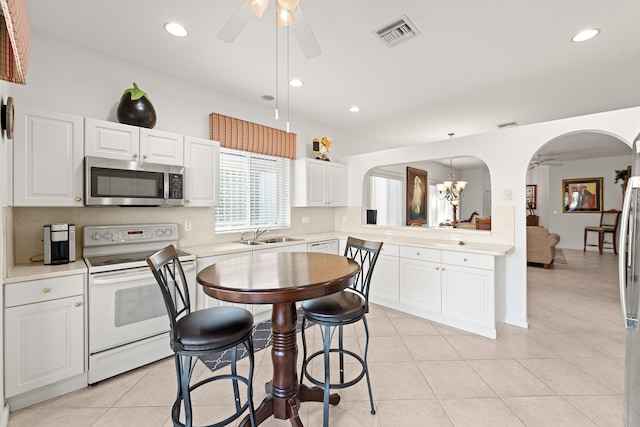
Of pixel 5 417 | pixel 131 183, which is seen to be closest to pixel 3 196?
pixel 131 183

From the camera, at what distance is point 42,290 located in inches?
73.0

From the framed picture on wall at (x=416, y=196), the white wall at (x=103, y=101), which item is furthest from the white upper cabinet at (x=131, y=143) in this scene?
the framed picture on wall at (x=416, y=196)

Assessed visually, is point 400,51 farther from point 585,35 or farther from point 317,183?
point 317,183

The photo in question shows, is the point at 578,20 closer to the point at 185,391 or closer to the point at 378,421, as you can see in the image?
the point at 378,421

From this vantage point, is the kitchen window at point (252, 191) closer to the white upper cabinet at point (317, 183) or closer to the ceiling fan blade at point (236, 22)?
the white upper cabinet at point (317, 183)

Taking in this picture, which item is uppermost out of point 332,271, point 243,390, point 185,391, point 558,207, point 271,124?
point 271,124

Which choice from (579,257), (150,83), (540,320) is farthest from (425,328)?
(579,257)

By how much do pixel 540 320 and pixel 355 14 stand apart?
369cm

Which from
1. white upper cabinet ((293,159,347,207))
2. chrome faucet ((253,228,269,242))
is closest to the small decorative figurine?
white upper cabinet ((293,159,347,207))

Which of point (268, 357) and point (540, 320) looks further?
point (540, 320)

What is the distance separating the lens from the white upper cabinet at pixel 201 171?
2.86 meters

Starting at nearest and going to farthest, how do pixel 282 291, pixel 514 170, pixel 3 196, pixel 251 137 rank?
pixel 282 291 < pixel 3 196 < pixel 514 170 < pixel 251 137

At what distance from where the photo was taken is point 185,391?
136 centimetres

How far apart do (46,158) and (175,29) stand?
138 cm
